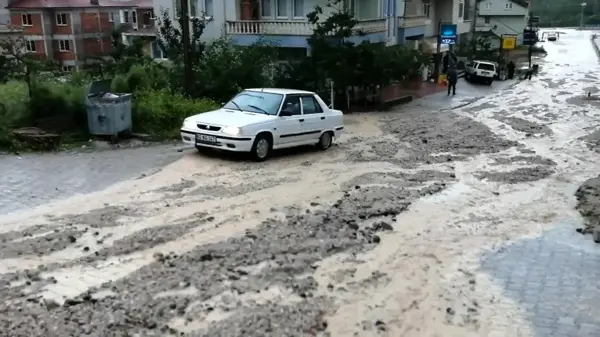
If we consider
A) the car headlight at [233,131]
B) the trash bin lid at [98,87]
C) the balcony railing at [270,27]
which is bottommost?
the car headlight at [233,131]

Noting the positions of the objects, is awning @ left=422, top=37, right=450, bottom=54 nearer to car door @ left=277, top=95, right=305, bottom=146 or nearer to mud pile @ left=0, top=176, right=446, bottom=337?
car door @ left=277, top=95, right=305, bottom=146

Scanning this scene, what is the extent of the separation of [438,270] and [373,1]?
28.9m

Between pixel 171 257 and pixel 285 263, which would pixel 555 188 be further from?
pixel 171 257

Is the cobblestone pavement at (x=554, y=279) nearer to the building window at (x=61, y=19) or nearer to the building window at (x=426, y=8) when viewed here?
the building window at (x=426, y=8)

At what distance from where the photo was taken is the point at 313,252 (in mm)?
8648

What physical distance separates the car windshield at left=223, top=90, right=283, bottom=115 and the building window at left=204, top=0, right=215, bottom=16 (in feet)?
59.8

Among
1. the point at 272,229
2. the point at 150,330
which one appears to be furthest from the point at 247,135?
the point at 150,330

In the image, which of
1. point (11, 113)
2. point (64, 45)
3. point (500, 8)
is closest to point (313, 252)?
point (11, 113)

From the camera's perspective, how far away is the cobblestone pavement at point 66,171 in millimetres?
10875

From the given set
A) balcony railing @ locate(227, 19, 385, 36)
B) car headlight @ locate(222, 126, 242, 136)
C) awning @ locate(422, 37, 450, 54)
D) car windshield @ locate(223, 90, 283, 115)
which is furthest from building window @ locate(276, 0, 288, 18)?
car headlight @ locate(222, 126, 242, 136)

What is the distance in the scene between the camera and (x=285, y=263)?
8.18 meters

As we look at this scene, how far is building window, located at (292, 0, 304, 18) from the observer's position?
31.7 m

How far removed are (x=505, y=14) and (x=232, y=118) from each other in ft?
253

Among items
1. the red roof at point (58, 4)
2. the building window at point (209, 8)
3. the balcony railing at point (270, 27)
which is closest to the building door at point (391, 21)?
the balcony railing at point (270, 27)
